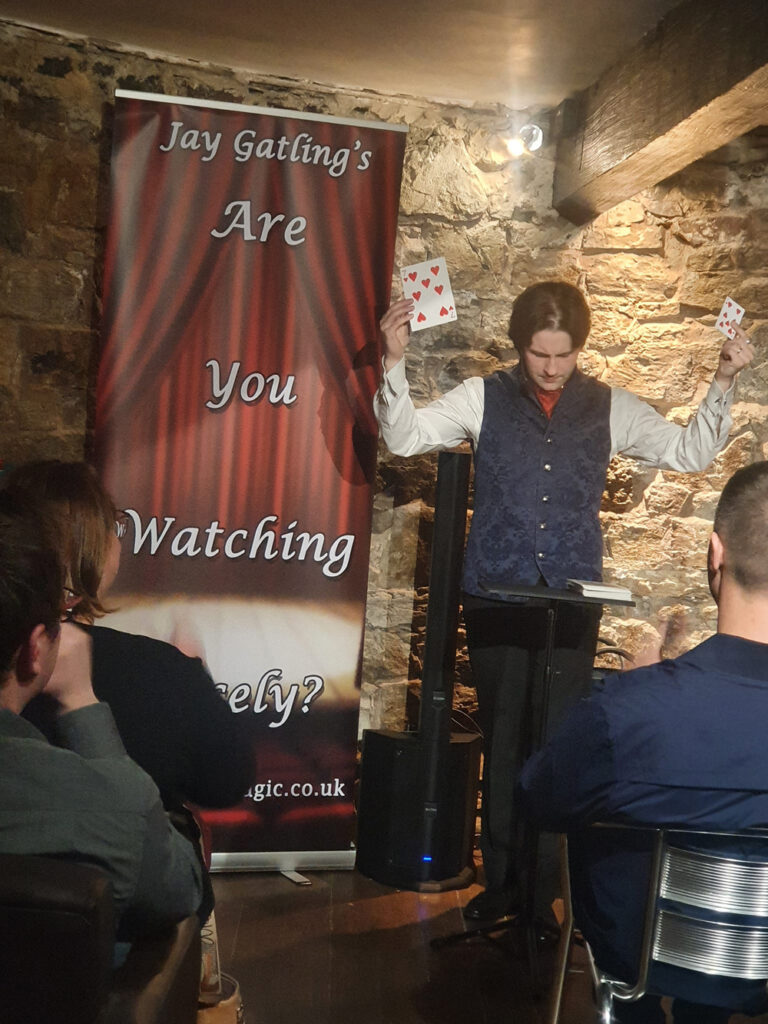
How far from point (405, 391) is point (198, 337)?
0.67 m

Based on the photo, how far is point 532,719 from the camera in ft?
10.9

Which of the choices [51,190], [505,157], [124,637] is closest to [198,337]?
[51,190]

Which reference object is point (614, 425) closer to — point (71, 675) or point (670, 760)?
point (670, 760)

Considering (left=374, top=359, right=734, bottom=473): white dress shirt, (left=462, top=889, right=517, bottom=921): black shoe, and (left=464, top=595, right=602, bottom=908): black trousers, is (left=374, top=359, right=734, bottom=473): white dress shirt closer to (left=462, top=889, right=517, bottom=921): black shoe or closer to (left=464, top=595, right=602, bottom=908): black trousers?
(left=464, top=595, right=602, bottom=908): black trousers

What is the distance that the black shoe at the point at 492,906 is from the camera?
3260 millimetres

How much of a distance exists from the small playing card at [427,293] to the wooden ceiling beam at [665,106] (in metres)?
0.68

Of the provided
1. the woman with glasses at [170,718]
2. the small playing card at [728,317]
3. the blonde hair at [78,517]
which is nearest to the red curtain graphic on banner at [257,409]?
the small playing card at [728,317]

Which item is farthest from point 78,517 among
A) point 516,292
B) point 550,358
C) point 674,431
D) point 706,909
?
point 516,292

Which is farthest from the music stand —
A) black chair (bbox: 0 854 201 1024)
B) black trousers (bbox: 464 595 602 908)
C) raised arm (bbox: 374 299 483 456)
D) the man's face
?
black chair (bbox: 0 854 201 1024)

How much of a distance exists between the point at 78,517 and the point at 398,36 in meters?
2.09

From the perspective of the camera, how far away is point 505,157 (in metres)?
4.03

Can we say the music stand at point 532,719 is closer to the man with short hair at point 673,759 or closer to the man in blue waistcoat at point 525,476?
the man in blue waistcoat at point 525,476

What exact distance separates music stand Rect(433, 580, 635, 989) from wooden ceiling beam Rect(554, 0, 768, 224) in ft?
4.43

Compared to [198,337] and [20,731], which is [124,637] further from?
[198,337]
